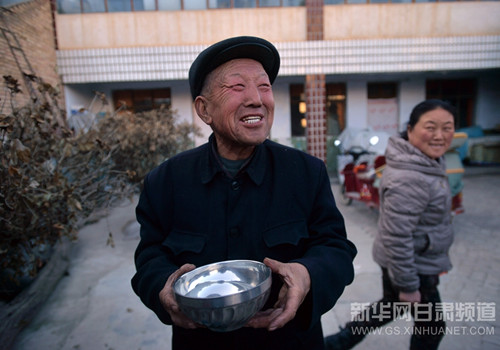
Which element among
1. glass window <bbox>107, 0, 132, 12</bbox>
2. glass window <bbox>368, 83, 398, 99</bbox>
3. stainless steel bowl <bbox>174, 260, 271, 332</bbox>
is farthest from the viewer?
glass window <bbox>368, 83, 398, 99</bbox>

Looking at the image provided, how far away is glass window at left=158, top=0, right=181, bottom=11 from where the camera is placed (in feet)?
30.2

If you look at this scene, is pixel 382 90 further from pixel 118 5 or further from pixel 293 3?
pixel 118 5

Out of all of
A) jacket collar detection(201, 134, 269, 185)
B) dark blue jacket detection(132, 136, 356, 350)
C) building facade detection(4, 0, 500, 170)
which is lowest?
dark blue jacket detection(132, 136, 356, 350)

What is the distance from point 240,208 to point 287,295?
0.41 metres

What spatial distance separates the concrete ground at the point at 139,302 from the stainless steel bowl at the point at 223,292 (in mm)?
1992

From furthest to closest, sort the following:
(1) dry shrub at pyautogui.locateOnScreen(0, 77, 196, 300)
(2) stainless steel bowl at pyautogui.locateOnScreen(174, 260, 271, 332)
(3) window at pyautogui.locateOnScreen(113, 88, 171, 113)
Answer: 1. (3) window at pyautogui.locateOnScreen(113, 88, 171, 113)
2. (1) dry shrub at pyautogui.locateOnScreen(0, 77, 196, 300)
3. (2) stainless steel bowl at pyautogui.locateOnScreen(174, 260, 271, 332)

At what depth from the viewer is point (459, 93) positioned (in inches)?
462

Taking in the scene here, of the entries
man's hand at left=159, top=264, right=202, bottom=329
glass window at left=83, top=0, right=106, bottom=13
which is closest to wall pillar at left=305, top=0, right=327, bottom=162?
glass window at left=83, top=0, right=106, bottom=13

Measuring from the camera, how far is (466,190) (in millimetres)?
8109

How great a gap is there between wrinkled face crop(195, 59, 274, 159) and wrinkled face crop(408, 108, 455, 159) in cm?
126

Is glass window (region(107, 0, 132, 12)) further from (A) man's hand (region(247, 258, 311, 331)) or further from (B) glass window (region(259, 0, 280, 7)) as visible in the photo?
(A) man's hand (region(247, 258, 311, 331))

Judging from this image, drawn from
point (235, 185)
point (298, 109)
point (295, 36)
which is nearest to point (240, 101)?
point (235, 185)

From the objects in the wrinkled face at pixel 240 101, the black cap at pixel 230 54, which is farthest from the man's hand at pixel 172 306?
the black cap at pixel 230 54

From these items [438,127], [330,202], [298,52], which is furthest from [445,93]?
[330,202]
